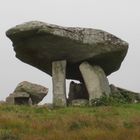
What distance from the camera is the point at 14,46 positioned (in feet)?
97.0

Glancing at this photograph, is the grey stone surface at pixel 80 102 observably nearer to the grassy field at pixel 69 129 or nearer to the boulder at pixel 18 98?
the boulder at pixel 18 98

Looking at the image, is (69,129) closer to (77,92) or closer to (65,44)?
(65,44)

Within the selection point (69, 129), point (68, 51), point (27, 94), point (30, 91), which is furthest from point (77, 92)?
point (69, 129)

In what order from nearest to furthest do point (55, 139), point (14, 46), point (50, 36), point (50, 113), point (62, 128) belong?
point (55, 139)
point (62, 128)
point (50, 113)
point (50, 36)
point (14, 46)

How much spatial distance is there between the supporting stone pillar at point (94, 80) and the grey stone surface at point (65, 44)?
17.5 inches

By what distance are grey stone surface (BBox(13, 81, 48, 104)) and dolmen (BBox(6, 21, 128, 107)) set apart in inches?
122

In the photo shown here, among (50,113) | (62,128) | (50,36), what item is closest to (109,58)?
(50,36)

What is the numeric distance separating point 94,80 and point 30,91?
5651 mm

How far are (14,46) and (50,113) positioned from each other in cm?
829

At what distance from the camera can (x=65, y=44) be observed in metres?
28.1

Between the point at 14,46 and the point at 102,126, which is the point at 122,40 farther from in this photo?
the point at 102,126

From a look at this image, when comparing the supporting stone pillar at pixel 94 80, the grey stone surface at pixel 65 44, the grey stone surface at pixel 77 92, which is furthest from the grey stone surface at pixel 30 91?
the supporting stone pillar at pixel 94 80

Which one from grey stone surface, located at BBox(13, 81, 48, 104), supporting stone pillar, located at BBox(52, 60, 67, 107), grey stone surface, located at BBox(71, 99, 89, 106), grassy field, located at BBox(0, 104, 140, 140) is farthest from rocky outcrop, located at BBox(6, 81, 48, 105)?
grassy field, located at BBox(0, 104, 140, 140)

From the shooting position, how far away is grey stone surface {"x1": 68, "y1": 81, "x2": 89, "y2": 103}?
31.4 meters
